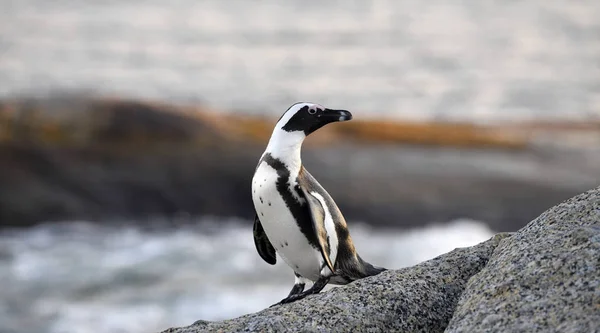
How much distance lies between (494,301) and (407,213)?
841 cm

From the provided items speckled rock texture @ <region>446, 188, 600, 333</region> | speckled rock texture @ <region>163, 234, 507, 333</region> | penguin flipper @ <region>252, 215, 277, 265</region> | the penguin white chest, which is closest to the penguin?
the penguin white chest

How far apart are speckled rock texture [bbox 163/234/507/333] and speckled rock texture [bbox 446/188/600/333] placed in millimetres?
182

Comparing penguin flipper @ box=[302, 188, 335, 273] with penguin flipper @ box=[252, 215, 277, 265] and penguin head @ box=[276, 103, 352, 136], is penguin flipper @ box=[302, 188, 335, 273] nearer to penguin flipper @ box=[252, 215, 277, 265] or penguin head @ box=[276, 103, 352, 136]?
penguin head @ box=[276, 103, 352, 136]

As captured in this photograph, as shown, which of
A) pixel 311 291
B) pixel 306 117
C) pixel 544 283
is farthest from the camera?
pixel 306 117

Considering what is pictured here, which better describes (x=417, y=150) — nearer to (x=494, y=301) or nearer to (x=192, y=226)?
(x=192, y=226)

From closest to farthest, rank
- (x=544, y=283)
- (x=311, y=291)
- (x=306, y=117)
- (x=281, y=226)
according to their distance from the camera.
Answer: (x=544, y=283) → (x=311, y=291) → (x=281, y=226) → (x=306, y=117)

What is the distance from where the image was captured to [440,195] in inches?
425

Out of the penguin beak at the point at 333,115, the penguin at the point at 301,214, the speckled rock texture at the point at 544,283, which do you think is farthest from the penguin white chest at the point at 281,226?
the speckled rock texture at the point at 544,283

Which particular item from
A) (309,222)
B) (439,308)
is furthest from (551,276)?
(309,222)

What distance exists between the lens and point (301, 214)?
3.16 metres

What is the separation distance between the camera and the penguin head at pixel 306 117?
329 centimetres

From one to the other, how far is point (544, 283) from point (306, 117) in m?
1.28

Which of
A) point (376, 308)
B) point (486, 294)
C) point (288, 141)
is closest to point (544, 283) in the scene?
point (486, 294)

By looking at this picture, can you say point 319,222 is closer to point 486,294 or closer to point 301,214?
point 301,214
